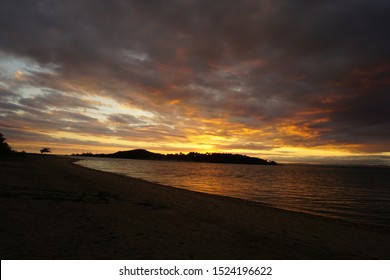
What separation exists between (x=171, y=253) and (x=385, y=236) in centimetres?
1365

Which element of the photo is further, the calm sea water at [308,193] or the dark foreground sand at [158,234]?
the calm sea water at [308,193]

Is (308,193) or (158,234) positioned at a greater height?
(158,234)

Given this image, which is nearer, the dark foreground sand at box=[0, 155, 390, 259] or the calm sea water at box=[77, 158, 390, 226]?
the dark foreground sand at box=[0, 155, 390, 259]

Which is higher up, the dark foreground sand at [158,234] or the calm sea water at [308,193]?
the dark foreground sand at [158,234]

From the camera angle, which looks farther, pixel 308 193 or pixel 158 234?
pixel 308 193

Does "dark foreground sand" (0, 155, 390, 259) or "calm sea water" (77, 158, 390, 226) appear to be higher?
"dark foreground sand" (0, 155, 390, 259)
